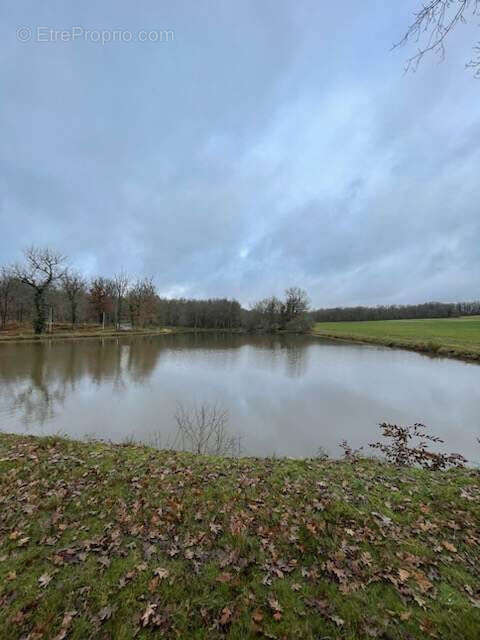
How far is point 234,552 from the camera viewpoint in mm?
2609

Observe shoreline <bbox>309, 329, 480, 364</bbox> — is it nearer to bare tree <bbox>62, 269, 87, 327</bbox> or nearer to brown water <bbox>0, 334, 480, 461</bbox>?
brown water <bbox>0, 334, 480, 461</bbox>

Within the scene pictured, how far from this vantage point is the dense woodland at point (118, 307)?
100 feet

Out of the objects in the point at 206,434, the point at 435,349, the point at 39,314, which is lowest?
the point at 206,434

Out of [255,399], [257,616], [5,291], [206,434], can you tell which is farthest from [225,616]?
[5,291]

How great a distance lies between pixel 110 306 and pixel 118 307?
212cm

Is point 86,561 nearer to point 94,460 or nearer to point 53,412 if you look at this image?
point 94,460

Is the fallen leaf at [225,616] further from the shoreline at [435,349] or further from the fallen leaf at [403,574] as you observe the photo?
the shoreline at [435,349]

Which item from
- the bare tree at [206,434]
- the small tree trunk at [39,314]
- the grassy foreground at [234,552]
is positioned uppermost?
the small tree trunk at [39,314]

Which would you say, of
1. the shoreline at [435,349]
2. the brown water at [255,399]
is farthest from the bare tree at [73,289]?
the shoreline at [435,349]

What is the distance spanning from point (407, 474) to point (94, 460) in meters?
4.92

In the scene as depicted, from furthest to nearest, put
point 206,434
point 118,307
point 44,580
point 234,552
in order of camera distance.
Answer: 1. point 118,307
2. point 206,434
3. point 234,552
4. point 44,580

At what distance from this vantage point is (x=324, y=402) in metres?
8.96

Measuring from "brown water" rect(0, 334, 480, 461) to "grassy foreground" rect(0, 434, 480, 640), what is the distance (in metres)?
2.28

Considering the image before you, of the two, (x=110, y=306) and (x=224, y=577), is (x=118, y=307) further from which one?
(x=224, y=577)
